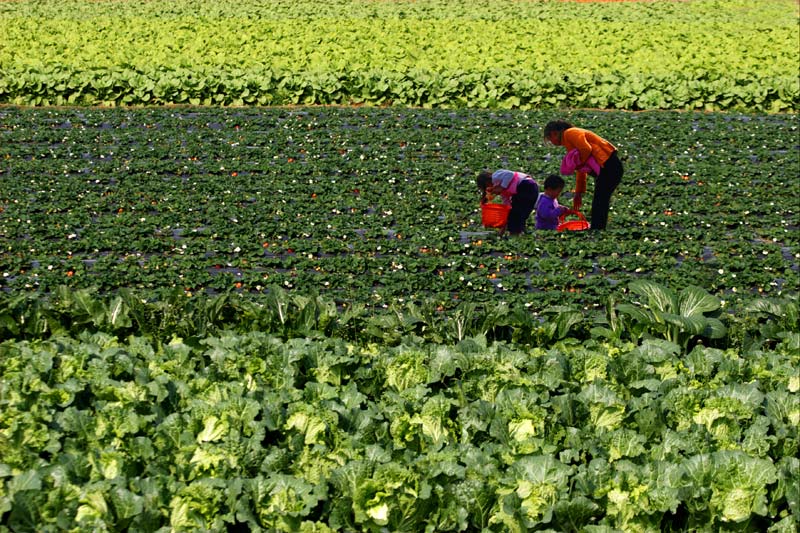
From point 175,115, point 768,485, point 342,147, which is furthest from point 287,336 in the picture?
point 175,115

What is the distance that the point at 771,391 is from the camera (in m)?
6.44

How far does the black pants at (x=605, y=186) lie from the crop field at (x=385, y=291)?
285 millimetres

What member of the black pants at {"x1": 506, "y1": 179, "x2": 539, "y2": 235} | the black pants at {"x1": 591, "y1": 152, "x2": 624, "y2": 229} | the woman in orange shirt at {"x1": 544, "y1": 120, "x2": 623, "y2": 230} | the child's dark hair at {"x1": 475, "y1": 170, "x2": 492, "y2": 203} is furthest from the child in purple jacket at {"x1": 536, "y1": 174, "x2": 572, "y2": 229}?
the child's dark hair at {"x1": 475, "y1": 170, "x2": 492, "y2": 203}

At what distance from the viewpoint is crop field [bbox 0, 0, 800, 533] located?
5.21 m

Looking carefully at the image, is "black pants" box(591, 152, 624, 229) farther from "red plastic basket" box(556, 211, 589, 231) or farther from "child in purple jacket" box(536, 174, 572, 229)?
"child in purple jacket" box(536, 174, 572, 229)

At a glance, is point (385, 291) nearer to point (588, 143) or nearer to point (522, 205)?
point (522, 205)

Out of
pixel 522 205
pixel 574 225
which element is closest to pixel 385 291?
pixel 522 205

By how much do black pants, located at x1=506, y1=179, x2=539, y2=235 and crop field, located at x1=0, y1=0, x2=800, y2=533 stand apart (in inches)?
7.8

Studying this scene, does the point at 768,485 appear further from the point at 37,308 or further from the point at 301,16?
the point at 301,16

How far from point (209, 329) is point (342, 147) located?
5814mm

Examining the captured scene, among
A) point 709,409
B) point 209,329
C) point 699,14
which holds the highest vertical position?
point 699,14

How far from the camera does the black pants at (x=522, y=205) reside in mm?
9656

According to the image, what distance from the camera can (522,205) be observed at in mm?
10078

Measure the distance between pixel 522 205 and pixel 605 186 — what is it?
853 mm
